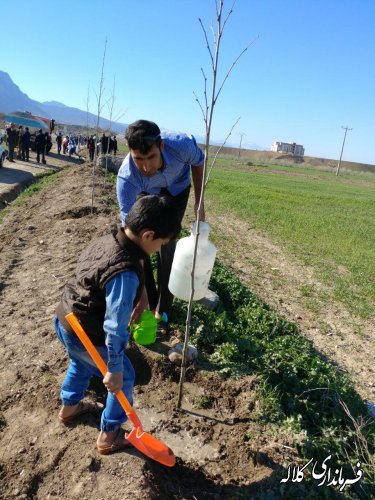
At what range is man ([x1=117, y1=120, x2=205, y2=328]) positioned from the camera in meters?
2.84

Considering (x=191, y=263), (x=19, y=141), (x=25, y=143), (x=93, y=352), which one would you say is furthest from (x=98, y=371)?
(x=19, y=141)

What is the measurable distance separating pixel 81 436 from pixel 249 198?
51.2 ft

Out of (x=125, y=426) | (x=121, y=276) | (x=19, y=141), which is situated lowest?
(x=125, y=426)

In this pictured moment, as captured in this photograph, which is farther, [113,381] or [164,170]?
[164,170]

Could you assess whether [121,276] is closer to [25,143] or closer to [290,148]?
[25,143]

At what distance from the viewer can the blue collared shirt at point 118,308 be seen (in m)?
2.07

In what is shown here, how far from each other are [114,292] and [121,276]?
8cm

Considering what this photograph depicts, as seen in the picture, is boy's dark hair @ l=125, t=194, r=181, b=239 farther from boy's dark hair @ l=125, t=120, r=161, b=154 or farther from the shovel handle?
boy's dark hair @ l=125, t=120, r=161, b=154

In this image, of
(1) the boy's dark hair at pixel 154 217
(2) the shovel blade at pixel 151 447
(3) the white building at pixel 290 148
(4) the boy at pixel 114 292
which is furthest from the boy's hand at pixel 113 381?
(3) the white building at pixel 290 148

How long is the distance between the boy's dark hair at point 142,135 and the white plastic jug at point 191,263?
0.62 metres

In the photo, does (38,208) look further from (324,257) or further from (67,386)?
(67,386)

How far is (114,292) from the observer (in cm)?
210

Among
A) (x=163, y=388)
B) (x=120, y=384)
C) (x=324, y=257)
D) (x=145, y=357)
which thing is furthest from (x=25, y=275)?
(x=324, y=257)

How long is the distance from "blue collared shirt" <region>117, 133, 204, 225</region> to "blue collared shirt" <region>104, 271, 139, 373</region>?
4.49 ft
